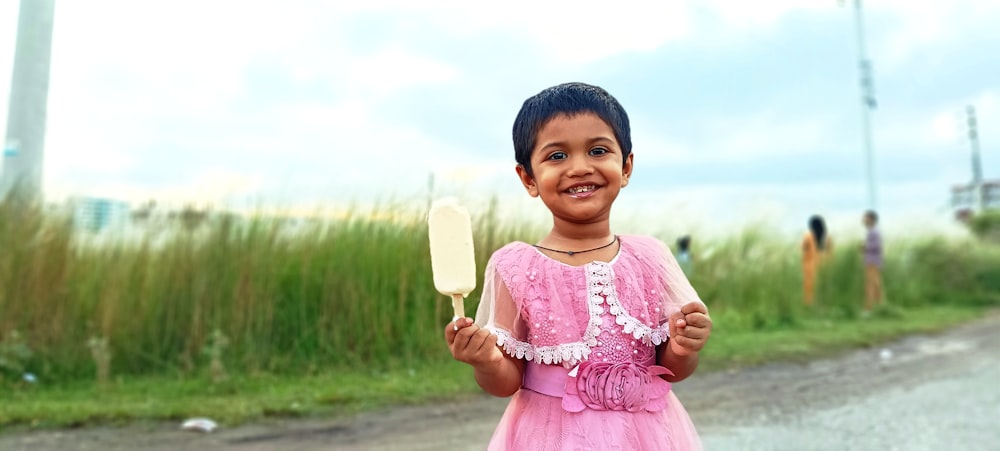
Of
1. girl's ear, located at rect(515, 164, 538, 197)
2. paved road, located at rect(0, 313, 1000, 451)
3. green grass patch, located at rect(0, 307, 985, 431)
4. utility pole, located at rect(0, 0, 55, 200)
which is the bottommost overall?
paved road, located at rect(0, 313, 1000, 451)

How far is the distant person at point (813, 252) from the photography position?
11578mm

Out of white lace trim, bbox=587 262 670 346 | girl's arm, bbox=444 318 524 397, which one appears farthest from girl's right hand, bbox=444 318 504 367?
white lace trim, bbox=587 262 670 346

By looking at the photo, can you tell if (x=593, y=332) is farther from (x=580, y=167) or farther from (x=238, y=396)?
(x=238, y=396)

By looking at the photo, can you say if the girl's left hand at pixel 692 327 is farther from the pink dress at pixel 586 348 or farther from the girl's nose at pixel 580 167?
the girl's nose at pixel 580 167

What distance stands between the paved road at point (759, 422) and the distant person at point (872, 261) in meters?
5.36

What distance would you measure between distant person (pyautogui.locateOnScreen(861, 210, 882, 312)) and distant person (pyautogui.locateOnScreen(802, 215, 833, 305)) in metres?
0.59

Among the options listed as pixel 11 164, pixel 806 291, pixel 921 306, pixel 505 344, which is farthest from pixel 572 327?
pixel 921 306

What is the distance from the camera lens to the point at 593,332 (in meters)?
1.93

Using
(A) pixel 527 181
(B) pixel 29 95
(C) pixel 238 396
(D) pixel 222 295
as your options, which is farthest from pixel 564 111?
(B) pixel 29 95

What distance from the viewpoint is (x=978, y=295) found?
49.7 ft

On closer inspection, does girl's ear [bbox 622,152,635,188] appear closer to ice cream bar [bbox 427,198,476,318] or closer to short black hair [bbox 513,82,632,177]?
short black hair [bbox 513,82,632,177]

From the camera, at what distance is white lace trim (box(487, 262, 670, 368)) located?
6.28ft

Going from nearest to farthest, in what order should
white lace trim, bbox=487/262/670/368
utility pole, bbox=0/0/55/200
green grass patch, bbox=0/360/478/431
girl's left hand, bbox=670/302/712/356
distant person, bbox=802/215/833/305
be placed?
girl's left hand, bbox=670/302/712/356 < white lace trim, bbox=487/262/670/368 < green grass patch, bbox=0/360/478/431 < utility pole, bbox=0/0/55/200 < distant person, bbox=802/215/833/305

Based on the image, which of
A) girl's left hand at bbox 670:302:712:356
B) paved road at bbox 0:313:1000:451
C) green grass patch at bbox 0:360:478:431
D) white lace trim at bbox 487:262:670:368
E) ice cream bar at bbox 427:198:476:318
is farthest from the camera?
green grass patch at bbox 0:360:478:431
